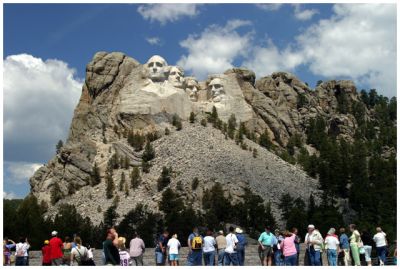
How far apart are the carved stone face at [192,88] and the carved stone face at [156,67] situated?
570cm

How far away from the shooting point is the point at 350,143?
9194 centimetres

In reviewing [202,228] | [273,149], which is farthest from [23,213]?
[273,149]

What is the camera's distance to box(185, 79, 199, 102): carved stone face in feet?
269

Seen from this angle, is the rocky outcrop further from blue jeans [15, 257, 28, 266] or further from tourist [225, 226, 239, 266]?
tourist [225, 226, 239, 266]

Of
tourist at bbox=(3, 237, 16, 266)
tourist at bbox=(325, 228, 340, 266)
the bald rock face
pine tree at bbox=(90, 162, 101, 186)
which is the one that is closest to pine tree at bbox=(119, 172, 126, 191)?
pine tree at bbox=(90, 162, 101, 186)

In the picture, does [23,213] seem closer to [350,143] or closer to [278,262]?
[278,262]

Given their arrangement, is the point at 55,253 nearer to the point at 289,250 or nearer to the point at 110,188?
the point at 289,250

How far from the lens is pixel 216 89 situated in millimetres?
82875

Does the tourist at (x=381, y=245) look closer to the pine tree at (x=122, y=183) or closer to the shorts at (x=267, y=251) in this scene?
the shorts at (x=267, y=251)

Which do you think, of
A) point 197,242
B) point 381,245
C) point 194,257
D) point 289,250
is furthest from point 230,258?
point 381,245

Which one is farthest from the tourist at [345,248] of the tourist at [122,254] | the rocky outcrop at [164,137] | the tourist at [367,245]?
the rocky outcrop at [164,137]

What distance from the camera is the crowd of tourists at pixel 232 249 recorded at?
75.9 ft

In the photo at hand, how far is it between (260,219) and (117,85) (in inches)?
1239

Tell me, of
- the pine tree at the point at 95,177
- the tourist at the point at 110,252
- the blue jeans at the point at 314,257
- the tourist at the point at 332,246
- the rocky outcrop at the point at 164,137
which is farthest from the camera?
the pine tree at the point at 95,177
